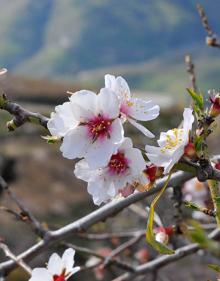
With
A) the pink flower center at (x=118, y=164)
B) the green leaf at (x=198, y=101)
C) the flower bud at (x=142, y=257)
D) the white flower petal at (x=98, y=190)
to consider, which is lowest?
the flower bud at (x=142, y=257)

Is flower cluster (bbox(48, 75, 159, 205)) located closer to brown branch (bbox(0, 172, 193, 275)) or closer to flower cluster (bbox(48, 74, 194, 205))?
flower cluster (bbox(48, 74, 194, 205))

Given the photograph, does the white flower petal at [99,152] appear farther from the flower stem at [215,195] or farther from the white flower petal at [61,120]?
the flower stem at [215,195]

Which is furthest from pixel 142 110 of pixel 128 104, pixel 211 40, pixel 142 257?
pixel 142 257

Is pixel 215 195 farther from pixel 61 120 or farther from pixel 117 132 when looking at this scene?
pixel 61 120

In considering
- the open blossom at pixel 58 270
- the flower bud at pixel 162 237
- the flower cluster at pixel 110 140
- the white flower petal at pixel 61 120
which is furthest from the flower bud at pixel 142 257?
the white flower petal at pixel 61 120

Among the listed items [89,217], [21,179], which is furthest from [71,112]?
[21,179]

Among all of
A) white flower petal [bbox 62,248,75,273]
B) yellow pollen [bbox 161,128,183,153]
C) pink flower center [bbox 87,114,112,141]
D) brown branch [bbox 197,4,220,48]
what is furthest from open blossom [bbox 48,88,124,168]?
brown branch [bbox 197,4,220,48]
